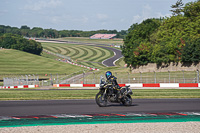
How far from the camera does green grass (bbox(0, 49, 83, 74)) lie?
113250mm

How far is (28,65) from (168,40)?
62.7 meters

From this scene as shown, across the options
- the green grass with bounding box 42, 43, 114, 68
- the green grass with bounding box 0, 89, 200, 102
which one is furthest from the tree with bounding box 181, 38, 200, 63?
the green grass with bounding box 42, 43, 114, 68

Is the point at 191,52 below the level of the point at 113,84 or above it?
above

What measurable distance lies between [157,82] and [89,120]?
3502 centimetres

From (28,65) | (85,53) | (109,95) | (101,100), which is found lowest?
(101,100)

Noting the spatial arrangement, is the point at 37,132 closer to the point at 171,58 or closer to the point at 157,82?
the point at 157,82

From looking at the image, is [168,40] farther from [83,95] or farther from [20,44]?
[20,44]

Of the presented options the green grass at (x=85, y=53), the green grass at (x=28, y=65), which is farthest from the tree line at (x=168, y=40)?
the green grass at (x=85, y=53)

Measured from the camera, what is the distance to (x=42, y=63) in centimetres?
12912

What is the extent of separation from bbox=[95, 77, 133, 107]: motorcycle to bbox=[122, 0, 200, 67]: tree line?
164 ft

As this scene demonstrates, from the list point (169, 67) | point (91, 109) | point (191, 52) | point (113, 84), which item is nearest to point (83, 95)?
point (113, 84)

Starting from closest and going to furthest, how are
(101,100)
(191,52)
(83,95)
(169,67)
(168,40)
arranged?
(101,100), (83,95), (191,52), (169,67), (168,40)

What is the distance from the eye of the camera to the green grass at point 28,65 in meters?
113

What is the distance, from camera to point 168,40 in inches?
3002
